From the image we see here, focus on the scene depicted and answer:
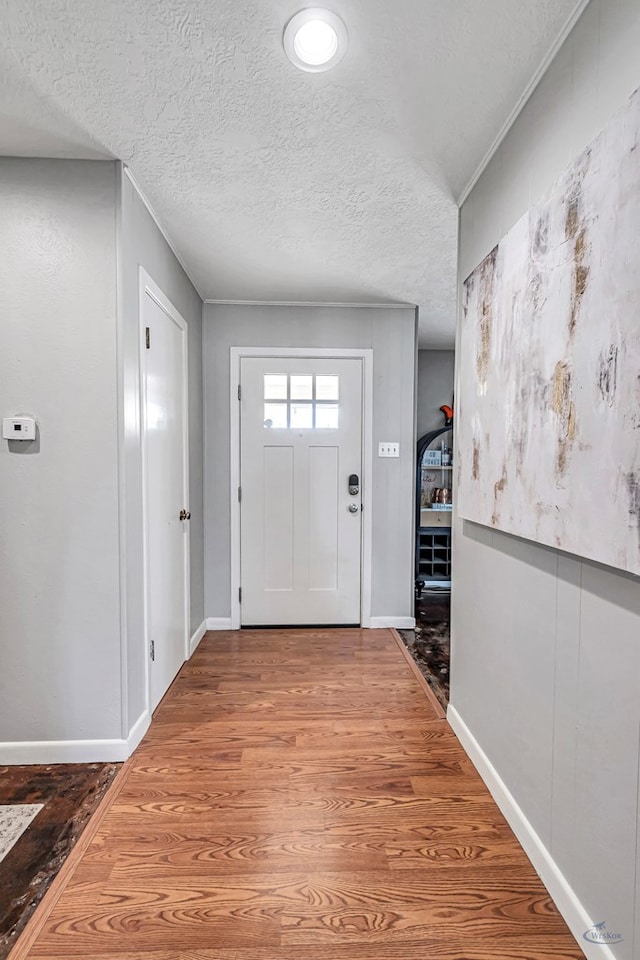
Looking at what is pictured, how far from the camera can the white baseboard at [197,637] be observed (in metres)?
2.77

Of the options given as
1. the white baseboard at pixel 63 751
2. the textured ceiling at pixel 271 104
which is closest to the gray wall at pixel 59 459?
the white baseboard at pixel 63 751

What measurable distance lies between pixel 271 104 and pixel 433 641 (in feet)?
9.47

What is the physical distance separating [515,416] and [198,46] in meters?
1.36

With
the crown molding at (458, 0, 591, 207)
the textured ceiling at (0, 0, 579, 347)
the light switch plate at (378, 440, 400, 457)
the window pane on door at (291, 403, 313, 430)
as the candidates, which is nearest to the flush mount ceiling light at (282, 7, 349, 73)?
the textured ceiling at (0, 0, 579, 347)

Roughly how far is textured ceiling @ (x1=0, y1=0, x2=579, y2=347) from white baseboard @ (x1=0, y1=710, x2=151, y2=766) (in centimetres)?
223

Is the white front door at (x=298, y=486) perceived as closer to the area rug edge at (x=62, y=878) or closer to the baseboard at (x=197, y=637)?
the baseboard at (x=197, y=637)

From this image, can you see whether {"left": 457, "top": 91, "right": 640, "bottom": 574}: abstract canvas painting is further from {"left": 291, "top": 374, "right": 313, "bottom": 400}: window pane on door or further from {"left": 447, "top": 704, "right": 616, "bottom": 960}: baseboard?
{"left": 291, "top": 374, "right": 313, "bottom": 400}: window pane on door

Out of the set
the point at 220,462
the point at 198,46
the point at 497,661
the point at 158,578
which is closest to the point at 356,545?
the point at 220,462

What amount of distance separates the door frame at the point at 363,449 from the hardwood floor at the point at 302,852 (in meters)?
1.04

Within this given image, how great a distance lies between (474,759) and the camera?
5.71ft

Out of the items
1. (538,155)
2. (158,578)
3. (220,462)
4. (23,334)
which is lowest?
(158,578)

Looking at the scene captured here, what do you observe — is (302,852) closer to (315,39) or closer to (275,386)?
(315,39)

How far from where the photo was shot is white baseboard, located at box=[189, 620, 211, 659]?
2.77 metres

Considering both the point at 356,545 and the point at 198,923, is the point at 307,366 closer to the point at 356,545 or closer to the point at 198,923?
the point at 356,545
